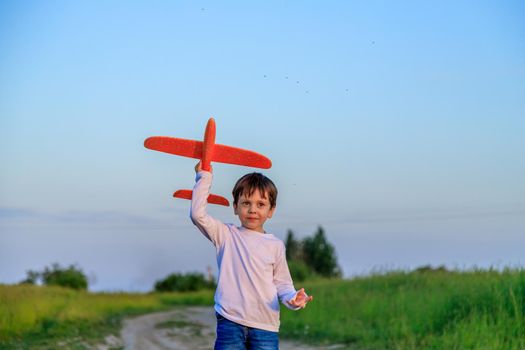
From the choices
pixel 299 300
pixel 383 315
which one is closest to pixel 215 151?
pixel 299 300

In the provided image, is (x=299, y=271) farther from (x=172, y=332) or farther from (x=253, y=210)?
(x=253, y=210)

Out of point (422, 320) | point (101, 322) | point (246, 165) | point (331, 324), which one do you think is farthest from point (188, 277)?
point (246, 165)

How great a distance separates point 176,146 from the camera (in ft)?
16.3

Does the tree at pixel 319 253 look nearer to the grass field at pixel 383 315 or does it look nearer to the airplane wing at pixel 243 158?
the grass field at pixel 383 315

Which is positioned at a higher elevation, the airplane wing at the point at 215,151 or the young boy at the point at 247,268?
the airplane wing at the point at 215,151

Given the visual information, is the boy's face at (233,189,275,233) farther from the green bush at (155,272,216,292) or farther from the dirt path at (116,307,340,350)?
the green bush at (155,272,216,292)

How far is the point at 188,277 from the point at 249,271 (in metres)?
25.8

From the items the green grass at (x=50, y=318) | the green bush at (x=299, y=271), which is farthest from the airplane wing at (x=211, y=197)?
the green bush at (x=299, y=271)

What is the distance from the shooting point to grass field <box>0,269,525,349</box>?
409 inches

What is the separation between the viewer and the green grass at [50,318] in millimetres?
11891

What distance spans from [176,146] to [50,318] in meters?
9.56

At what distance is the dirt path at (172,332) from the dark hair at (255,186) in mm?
6934

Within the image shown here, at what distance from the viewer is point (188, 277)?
30141 millimetres

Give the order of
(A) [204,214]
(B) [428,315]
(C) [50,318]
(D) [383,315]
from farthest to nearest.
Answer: (C) [50,318] → (D) [383,315] → (B) [428,315] → (A) [204,214]
